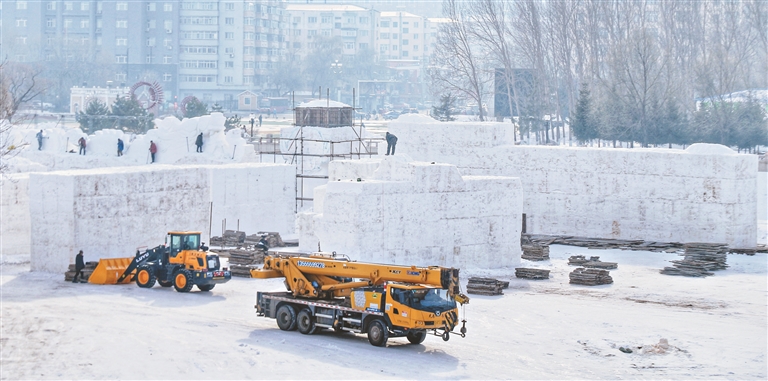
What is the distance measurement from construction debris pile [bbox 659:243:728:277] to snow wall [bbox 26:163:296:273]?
12.8 meters

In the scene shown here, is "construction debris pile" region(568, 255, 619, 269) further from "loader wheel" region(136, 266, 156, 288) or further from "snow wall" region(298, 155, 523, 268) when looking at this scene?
"loader wheel" region(136, 266, 156, 288)

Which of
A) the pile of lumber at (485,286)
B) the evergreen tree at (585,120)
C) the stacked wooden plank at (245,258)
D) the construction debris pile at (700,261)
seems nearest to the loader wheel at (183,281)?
the stacked wooden plank at (245,258)

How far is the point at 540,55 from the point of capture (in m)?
66.0

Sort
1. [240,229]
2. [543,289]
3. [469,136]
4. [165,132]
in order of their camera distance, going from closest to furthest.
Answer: [543,289]
[240,229]
[469,136]
[165,132]

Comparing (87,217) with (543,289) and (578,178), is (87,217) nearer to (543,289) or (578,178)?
(543,289)

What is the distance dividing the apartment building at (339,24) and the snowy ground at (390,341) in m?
121

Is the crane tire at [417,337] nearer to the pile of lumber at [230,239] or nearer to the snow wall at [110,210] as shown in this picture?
the snow wall at [110,210]

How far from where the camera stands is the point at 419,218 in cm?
2762

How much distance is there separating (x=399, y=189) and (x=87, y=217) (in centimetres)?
767

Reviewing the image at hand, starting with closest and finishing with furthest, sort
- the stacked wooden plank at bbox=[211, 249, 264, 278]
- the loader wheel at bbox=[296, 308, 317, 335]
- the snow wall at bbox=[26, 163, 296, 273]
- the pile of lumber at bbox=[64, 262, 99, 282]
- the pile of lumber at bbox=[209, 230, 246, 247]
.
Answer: the loader wheel at bbox=[296, 308, 317, 335] → the pile of lumber at bbox=[64, 262, 99, 282] → the snow wall at bbox=[26, 163, 296, 273] → the stacked wooden plank at bbox=[211, 249, 264, 278] → the pile of lumber at bbox=[209, 230, 246, 247]

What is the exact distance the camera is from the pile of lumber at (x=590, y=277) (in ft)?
88.7

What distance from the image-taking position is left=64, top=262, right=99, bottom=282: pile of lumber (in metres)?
25.7

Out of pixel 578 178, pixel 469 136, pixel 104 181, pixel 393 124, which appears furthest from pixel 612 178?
pixel 104 181

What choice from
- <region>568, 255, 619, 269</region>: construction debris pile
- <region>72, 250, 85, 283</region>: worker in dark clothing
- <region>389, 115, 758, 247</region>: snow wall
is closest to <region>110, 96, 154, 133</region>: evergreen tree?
<region>389, 115, 758, 247</region>: snow wall
